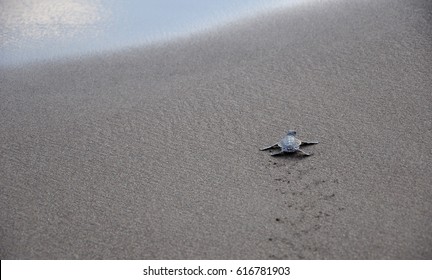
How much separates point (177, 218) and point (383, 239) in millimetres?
1013

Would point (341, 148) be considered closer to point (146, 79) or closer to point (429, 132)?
point (429, 132)

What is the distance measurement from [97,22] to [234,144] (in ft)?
8.11

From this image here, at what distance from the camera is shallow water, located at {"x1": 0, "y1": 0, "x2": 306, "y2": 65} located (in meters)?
4.17

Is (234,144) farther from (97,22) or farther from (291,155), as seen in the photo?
(97,22)

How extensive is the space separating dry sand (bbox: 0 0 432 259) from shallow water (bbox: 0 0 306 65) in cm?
24

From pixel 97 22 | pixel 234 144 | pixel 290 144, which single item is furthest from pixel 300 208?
pixel 97 22

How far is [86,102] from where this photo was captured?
11.2 ft

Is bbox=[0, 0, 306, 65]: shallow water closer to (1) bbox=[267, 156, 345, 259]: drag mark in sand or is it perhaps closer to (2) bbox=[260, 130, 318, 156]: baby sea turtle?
(2) bbox=[260, 130, 318, 156]: baby sea turtle

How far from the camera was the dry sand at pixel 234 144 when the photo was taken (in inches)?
87.4

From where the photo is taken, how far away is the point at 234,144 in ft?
9.41

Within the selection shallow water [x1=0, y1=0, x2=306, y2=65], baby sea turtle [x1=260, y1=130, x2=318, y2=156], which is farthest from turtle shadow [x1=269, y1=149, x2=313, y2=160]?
shallow water [x1=0, y1=0, x2=306, y2=65]

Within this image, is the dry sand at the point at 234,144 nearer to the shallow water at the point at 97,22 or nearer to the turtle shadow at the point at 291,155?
the turtle shadow at the point at 291,155

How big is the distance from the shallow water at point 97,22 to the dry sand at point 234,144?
0.24 metres
